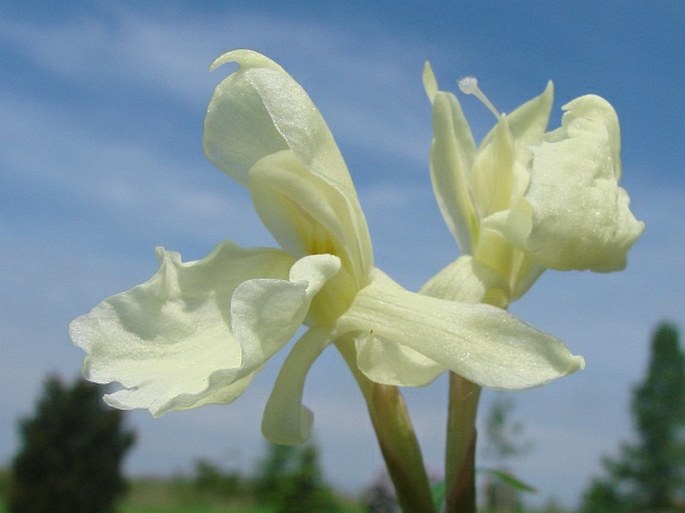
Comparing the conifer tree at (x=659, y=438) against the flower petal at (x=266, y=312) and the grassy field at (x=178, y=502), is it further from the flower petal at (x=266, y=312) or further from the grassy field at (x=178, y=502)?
the flower petal at (x=266, y=312)

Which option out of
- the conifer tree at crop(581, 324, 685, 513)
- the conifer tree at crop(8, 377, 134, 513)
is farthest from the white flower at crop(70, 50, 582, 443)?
the conifer tree at crop(581, 324, 685, 513)

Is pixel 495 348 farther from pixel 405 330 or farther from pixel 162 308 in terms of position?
pixel 162 308

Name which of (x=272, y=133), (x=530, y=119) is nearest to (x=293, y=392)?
(x=272, y=133)

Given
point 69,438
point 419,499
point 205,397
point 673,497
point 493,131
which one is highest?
point 673,497

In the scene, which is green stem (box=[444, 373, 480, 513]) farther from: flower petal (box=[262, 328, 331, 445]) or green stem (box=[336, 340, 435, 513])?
flower petal (box=[262, 328, 331, 445])

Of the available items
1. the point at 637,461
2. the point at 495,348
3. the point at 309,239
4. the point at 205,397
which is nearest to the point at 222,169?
the point at 309,239
